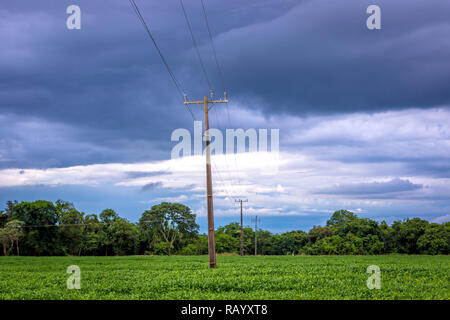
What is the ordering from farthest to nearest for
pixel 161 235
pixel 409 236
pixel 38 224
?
pixel 161 235
pixel 409 236
pixel 38 224

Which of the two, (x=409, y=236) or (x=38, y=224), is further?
(x=409, y=236)

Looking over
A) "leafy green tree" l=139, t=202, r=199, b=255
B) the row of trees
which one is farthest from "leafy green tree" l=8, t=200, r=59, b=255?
"leafy green tree" l=139, t=202, r=199, b=255

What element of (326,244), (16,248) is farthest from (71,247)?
(326,244)

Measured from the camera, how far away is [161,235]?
89.9 meters

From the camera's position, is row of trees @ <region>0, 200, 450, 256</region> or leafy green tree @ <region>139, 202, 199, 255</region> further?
leafy green tree @ <region>139, 202, 199, 255</region>

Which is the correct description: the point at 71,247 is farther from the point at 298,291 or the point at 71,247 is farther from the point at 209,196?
the point at 298,291

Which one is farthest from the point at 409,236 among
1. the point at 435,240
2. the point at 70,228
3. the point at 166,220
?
the point at 70,228

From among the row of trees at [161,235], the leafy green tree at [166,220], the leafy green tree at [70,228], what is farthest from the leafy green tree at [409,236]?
the leafy green tree at [70,228]

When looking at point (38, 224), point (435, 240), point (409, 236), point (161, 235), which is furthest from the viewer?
point (161, 235)

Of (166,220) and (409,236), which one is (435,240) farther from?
(166,220)

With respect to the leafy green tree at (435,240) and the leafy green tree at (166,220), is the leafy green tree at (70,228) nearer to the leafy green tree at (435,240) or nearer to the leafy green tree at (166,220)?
the leafy green tree at (166,220)

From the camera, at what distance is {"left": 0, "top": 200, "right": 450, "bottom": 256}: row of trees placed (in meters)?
72.9

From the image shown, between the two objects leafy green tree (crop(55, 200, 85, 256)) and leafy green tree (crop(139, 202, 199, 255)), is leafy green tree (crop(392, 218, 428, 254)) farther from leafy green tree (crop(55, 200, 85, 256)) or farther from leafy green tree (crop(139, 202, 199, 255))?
leafy green tree (crop(55, 200, 85, 256))

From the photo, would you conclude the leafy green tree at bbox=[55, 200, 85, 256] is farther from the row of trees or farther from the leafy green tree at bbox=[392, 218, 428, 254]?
the leafy green tree at bbox=[392, 218, 428, 254]
